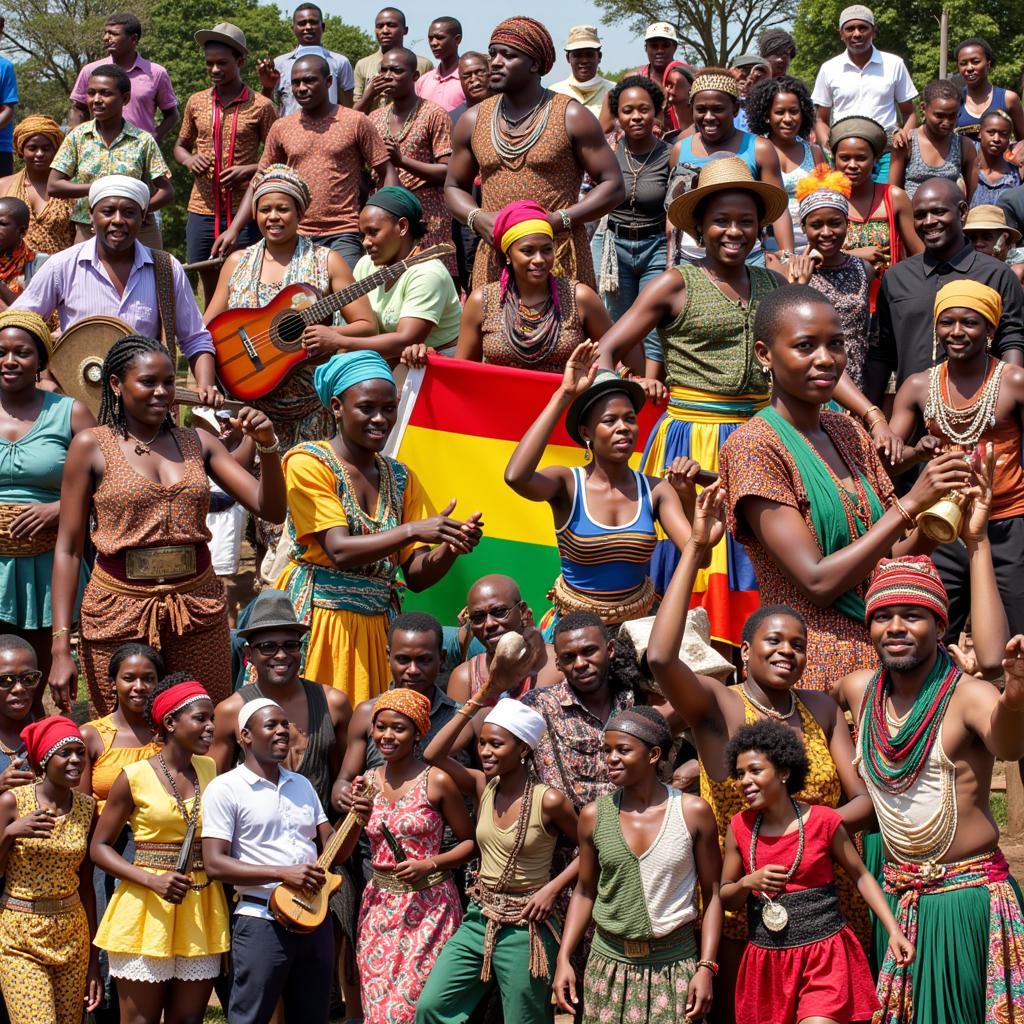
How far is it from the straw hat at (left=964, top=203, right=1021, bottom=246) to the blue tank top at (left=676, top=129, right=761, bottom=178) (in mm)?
1251

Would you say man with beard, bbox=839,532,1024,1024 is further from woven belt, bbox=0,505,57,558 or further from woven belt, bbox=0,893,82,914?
woven belt, bbox=0,505,57,558

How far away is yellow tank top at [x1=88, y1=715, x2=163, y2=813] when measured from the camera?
7.05m

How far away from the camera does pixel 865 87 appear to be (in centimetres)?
1348

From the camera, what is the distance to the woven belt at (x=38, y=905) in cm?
670

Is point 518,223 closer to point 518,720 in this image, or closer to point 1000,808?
point 518,720

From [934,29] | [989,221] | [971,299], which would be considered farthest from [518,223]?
[934,29]

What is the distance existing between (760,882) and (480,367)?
3603mm

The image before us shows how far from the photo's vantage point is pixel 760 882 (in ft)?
19.0

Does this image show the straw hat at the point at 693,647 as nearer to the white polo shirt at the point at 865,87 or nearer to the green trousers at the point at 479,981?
the green trousers at the point at 479,981

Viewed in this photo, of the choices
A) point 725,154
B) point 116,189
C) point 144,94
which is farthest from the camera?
point 144,94

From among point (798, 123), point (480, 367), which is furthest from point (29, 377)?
point (798, 123)

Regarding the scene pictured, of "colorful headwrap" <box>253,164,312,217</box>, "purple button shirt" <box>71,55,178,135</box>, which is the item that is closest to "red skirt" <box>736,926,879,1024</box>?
"colorful headwrap" <box>253,164,312,217</box>

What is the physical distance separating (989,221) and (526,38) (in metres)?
2.88

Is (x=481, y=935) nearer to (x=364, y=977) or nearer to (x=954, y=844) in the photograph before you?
(x=364, y=977)
